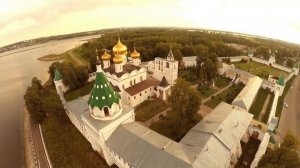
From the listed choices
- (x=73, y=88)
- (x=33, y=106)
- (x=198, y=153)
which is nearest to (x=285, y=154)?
(x=198, y=153)

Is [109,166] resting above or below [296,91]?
below

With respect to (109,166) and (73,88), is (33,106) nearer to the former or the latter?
(73,88)

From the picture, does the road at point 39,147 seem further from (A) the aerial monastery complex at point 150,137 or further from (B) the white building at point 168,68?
(B) the white building at point 168,68

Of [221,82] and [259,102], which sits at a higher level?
[221,82]

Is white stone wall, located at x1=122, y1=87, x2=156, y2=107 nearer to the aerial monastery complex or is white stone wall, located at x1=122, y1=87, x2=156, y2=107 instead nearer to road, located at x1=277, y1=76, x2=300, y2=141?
the aerial monastery complex

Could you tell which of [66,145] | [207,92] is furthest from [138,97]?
[207,92]

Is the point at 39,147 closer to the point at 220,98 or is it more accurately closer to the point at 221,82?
the point at 220,98

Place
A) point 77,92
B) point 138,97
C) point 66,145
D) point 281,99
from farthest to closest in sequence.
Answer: point 77,92 → point 281,99 → point 138,97 → point 66,145

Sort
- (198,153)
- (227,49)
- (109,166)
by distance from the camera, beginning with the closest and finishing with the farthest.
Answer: (198,153)
(109,166)
(227,49)

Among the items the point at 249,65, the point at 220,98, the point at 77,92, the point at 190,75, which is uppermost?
the point at 249,65
